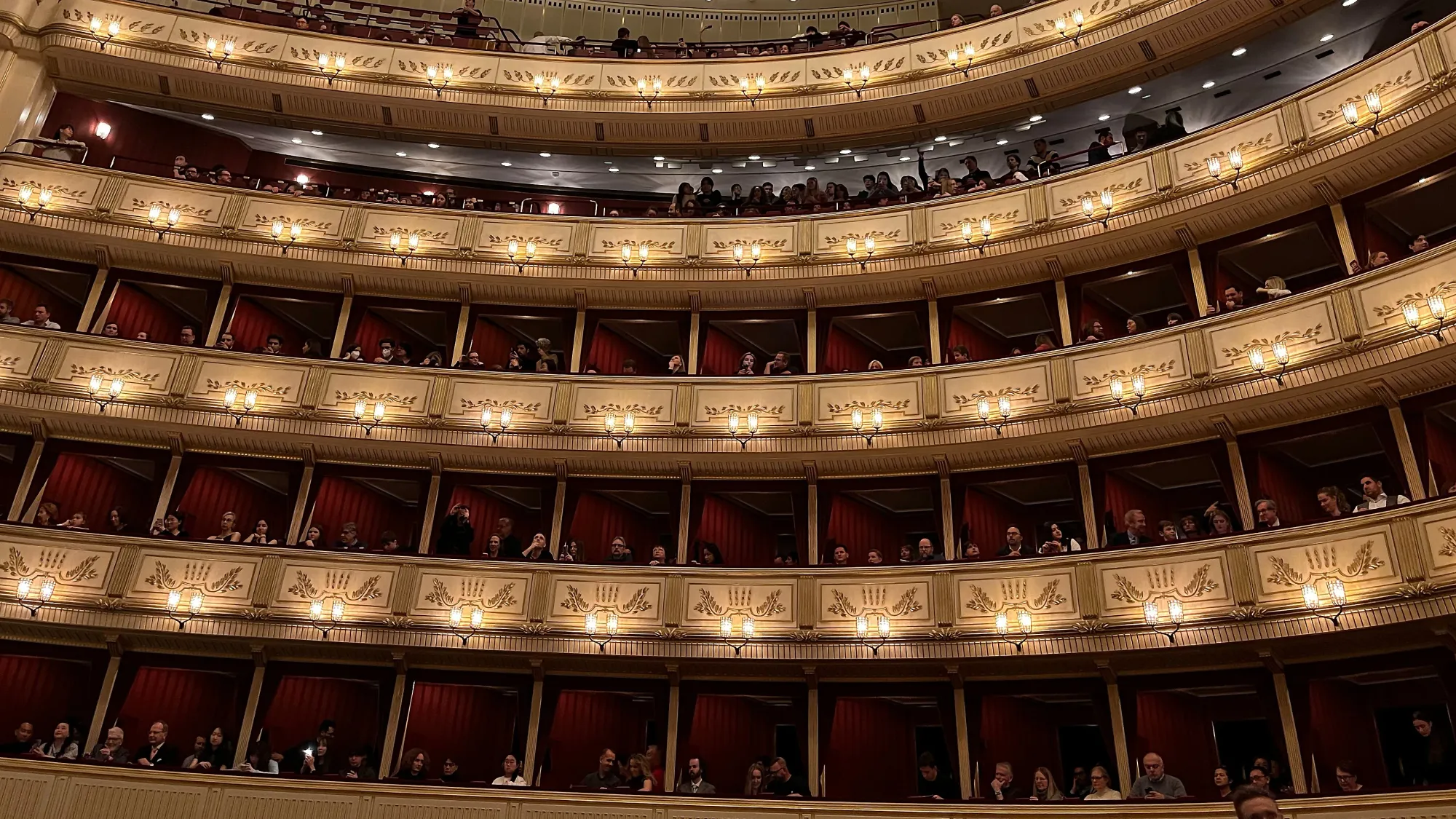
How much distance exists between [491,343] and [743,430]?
4.04 m

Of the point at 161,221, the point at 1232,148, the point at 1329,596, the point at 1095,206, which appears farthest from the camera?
the point at 161,221

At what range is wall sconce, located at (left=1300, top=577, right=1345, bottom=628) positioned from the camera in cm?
855

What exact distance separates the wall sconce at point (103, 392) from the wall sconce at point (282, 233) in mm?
2542

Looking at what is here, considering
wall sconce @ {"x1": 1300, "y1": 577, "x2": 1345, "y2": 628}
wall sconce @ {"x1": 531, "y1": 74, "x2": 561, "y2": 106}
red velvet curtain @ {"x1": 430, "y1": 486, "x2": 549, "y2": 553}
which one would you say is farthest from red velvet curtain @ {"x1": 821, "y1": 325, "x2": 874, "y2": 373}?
wall sconce @ {"x1": 1300, "y1": 577, "x2": 1345, "y2": 628}

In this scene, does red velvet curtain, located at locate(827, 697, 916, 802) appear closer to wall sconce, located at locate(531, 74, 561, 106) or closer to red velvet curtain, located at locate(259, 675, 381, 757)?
red velvet curtain, located at locate(259, 675, 381, 757)

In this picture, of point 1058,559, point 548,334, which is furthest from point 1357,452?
point 548,334

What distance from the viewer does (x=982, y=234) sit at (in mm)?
12703

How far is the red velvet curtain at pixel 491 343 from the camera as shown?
13.9 meters

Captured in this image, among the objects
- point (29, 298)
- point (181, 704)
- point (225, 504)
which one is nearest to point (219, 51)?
point (29, 298)

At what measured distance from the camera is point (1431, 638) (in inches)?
339

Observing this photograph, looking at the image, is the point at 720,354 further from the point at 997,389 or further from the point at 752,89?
the point at 752,89

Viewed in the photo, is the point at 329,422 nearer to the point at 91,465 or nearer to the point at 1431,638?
the point at 91,465

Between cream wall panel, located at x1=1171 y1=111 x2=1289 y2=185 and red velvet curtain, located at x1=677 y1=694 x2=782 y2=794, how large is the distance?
7420 mm

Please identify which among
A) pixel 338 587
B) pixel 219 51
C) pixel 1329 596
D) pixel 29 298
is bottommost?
pixel 1329 596
